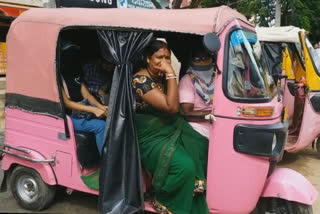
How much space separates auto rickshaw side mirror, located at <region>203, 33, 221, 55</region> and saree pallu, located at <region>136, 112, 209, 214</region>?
77 centimetres

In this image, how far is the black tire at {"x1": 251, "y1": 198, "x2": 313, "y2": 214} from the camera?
2.96 m

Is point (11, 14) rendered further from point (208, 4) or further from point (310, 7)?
point (310, 7)

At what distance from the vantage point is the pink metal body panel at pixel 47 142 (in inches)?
137

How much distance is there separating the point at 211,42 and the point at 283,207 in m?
1.55

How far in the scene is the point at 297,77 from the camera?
19.4ft

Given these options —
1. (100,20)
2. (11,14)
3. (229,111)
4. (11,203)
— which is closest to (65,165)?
(11,203)

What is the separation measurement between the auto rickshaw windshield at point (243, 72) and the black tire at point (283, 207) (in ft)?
3.02

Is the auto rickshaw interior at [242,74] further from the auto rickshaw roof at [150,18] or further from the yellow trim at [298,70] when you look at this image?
the yellow trim at [298,70]

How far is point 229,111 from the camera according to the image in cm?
283

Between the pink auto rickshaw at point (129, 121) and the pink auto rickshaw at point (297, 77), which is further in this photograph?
the pink auto rickshaw at point (297, 77)

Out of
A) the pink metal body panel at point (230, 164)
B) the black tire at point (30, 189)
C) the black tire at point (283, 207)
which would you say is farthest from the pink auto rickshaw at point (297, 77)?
the black tire at point (30, 189)

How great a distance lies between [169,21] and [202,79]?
61 cm

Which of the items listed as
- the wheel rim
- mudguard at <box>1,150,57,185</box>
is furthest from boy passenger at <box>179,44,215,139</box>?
the wheel rim

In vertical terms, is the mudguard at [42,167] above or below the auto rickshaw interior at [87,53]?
below
